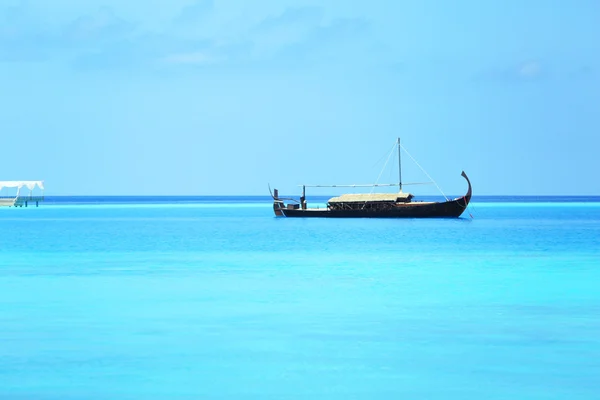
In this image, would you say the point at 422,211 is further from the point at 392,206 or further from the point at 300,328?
the point at 300,328

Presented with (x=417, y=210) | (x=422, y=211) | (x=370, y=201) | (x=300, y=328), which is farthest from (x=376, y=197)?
(x=300, y=328)

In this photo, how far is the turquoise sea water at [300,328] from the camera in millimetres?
10867

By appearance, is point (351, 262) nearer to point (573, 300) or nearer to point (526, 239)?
point (573, 300)

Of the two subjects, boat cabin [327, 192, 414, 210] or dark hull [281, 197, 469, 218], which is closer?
boat cabin [327, 192, 414, 210]

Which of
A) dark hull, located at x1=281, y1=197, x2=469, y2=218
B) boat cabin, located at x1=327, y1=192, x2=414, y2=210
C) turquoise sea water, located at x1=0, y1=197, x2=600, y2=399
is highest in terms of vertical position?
boat cabin, located at x1=327, y1=192, x2=414, y2=210

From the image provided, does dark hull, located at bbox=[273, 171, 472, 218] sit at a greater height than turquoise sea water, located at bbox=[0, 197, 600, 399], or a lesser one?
greater

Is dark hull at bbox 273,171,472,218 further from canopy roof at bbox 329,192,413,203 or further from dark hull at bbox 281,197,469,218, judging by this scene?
canopy roof at bbox 329,192,413,203

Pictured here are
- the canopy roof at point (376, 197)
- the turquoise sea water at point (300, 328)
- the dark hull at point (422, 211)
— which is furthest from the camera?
the dark hull at point (422, 211)

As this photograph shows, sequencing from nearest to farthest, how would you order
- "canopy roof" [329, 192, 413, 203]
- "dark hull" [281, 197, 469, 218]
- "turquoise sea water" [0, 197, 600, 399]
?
"turquoise sea water" [0, 197, 600, 399] → "canopy roof" [329, 192, 413, 203] → "dark hull" [281, 197, 469, 218]

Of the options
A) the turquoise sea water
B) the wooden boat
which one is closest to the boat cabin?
the wooden boat

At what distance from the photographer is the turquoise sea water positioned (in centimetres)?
1087

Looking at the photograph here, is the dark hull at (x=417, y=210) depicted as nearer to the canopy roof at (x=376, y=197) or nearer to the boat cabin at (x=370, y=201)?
the boat cabin at (x=370, y=201)

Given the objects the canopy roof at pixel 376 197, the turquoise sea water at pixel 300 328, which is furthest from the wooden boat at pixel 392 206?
the turquoise sea water at pixel 300 328

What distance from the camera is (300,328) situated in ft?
49.2
